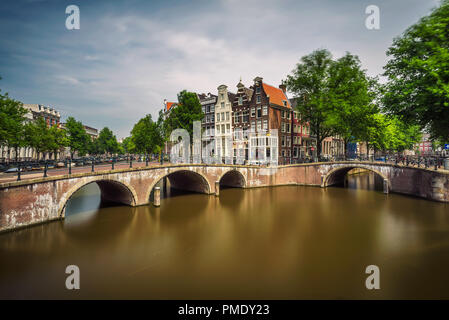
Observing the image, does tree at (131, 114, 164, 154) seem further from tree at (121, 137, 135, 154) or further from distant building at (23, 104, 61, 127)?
distant building at (23, 104, 61, 127)

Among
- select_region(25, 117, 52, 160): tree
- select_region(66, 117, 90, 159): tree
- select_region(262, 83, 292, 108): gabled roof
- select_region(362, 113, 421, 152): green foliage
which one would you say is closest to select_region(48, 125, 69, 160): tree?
select_region(25, 117, 52, 160): tree

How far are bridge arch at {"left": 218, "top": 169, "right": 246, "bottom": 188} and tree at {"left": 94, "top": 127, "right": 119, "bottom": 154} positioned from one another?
54471mm

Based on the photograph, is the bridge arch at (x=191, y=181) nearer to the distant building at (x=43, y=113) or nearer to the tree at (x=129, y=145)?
the tree at (x=129, y=145)

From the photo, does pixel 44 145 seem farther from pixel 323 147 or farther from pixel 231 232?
pixel 323 147

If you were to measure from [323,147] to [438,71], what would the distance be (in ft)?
101

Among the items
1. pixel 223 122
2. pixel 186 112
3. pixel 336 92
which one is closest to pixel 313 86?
pixel 336 92

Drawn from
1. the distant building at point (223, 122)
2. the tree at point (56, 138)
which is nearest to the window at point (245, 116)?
the distant building at point (223, 122)

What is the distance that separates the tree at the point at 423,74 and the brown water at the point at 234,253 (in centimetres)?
771

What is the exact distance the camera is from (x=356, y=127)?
1177 inches

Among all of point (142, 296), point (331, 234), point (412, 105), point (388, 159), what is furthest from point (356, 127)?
point (142, 296)

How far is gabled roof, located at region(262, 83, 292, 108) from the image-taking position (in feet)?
117

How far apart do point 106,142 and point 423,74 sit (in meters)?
75.9

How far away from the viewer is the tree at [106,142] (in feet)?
231

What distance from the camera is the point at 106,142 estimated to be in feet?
235
